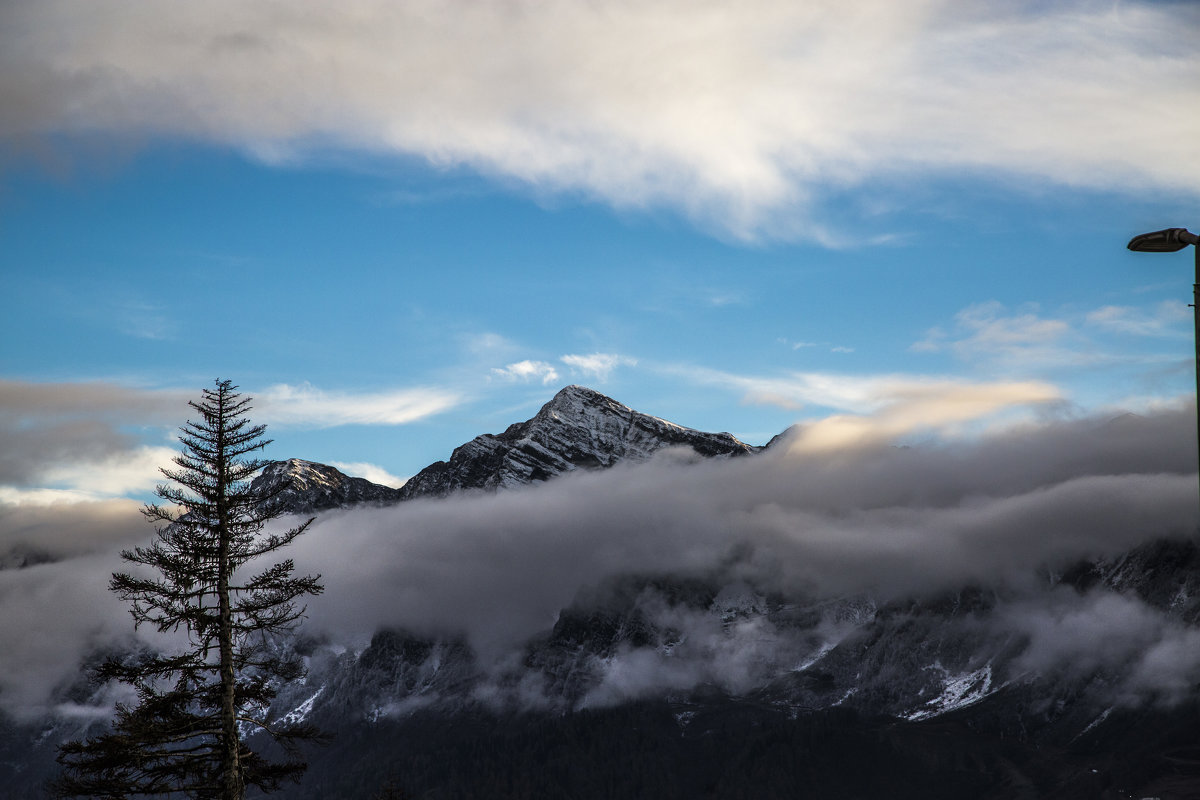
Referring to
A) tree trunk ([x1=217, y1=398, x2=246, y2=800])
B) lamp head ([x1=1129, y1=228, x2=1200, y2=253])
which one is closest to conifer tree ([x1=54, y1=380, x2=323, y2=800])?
tree trunk ([x1=217, y1=398, x2=246, y2=800])

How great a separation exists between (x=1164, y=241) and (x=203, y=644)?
31.8m

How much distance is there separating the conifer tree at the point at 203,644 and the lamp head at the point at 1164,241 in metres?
27.5

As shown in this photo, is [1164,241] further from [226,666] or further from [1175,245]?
[226,666]

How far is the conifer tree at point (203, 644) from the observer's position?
39656mm

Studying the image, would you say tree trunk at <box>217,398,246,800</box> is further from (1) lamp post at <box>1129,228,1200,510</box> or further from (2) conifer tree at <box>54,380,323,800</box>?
(1) lamp post at <box>1129,228,1200,510</box>

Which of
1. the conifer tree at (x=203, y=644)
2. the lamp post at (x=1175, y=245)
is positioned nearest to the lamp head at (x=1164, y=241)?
the lamp post at (x=1175, y=245)

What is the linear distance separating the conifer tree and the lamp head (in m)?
27.5

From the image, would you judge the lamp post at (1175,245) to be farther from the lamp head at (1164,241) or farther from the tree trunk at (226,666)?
the tree trunk at (226,666)

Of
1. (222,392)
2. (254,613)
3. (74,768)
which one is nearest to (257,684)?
(254,613)

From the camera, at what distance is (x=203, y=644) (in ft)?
135

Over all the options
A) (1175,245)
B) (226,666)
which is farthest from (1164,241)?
(226,666)

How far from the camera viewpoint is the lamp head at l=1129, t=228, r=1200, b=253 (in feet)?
87.0

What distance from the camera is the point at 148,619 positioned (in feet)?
129

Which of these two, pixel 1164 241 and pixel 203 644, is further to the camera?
pixel 203 644
